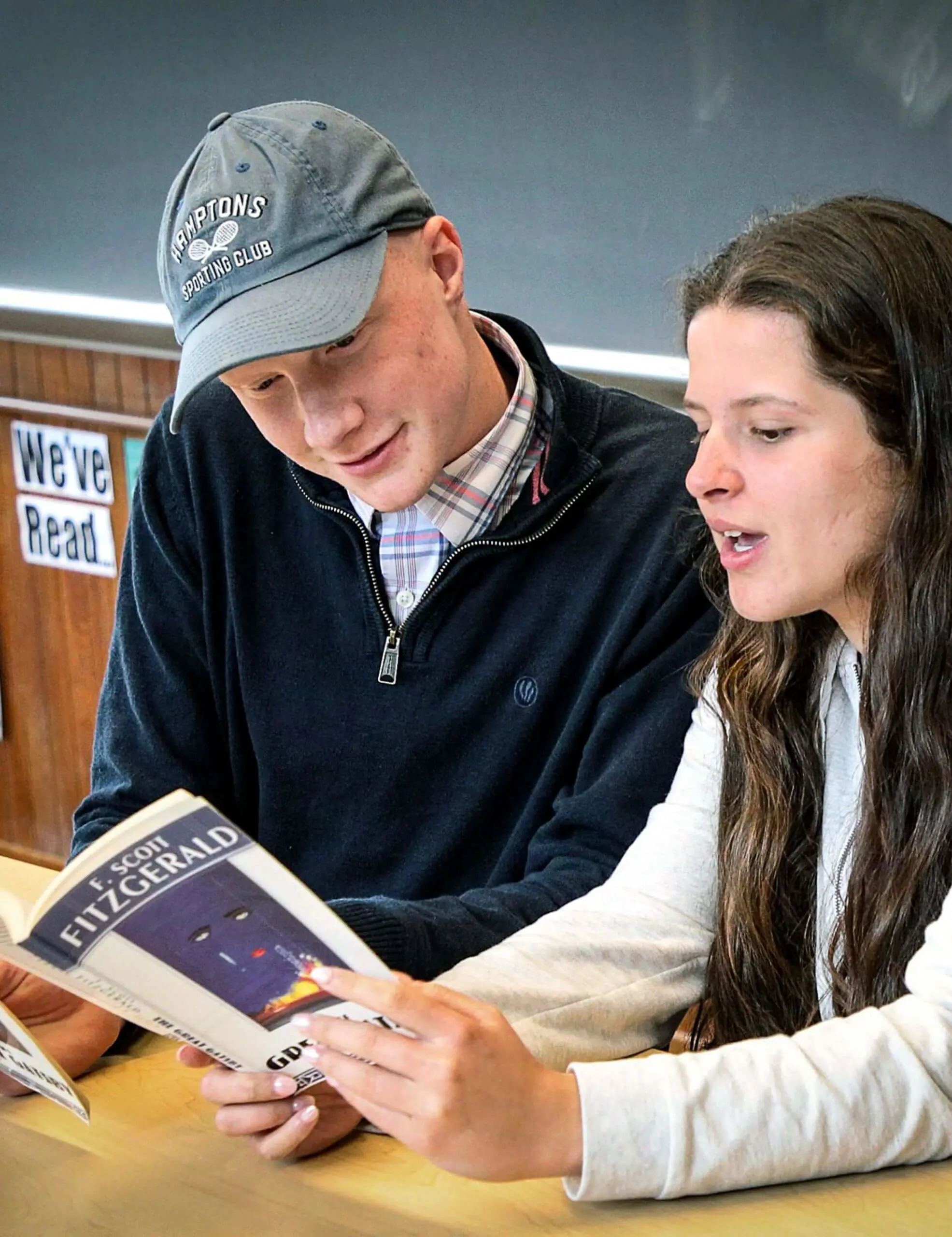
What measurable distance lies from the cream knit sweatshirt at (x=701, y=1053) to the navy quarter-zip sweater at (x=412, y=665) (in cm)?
15

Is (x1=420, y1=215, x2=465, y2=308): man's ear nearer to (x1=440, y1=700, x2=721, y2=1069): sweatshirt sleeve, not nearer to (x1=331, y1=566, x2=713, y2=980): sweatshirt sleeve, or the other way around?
(x1=331, y1=566, x2=713, y2=980): sweatshirt sleeve

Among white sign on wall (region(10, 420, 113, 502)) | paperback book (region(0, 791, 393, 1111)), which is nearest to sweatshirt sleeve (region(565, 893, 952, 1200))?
paperback book (region(0, 791, 393, 1111))

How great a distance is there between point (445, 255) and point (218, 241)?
24cm

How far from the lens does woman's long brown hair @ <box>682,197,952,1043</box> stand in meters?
1.16

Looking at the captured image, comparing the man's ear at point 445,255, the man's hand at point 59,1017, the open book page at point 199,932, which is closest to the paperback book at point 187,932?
the open book page at point 199,932

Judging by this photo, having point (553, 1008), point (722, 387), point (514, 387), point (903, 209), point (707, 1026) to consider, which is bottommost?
point (707, 1026)

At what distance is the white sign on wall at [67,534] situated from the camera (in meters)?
3.08

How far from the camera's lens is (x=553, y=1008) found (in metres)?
1.16

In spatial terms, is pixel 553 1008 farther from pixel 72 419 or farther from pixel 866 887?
pixel 72 419

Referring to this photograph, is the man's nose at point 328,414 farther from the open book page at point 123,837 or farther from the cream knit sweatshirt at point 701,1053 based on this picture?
the open book page at point 123,837

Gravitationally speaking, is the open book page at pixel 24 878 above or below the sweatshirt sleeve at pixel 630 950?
below

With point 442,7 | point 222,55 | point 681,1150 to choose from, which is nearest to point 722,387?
point 681,1150

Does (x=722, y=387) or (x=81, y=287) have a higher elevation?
(x=722, y=387)

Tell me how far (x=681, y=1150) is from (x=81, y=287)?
241cm
